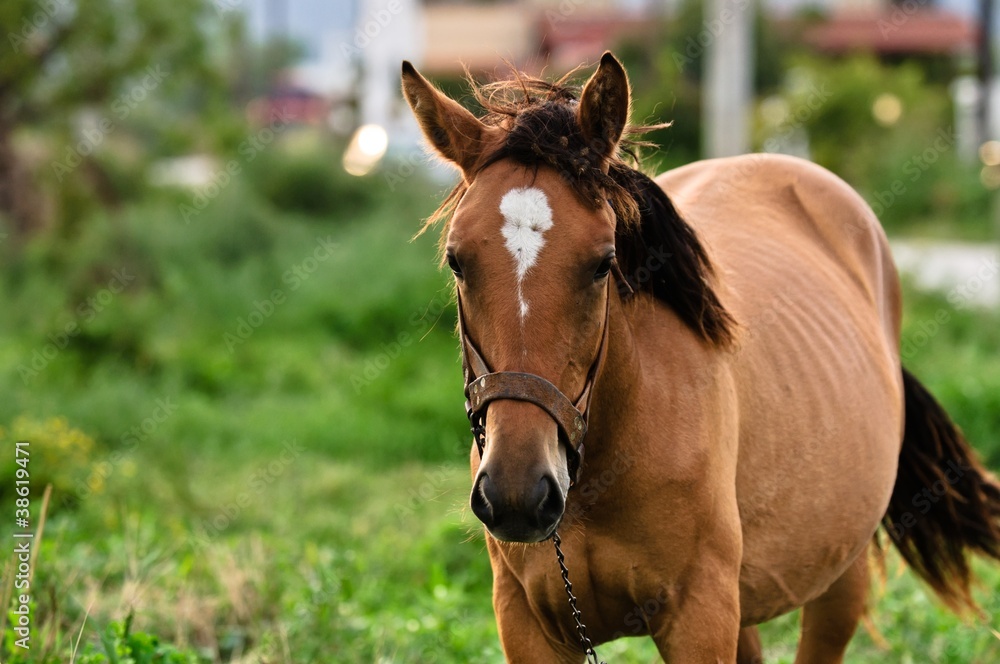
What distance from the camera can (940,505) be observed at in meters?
4.77

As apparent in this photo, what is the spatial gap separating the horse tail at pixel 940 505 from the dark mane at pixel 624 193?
6.44 feet

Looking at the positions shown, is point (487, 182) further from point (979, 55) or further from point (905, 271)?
point (979, 55)

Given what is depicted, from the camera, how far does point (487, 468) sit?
8.02 ft

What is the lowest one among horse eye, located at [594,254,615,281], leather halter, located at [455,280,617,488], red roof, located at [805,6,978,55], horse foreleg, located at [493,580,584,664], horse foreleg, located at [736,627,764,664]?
red roof, located at [805,6,978,55]

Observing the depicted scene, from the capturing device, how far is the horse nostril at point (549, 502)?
241 cm

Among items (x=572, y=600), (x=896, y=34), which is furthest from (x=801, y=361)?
(x=896, y=34)

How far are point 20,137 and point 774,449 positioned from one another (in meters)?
16.9

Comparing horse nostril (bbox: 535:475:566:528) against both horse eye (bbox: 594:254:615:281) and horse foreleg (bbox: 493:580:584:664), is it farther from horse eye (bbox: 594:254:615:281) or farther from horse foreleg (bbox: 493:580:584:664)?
horse foreleg (bbox: 493:580:584:664)

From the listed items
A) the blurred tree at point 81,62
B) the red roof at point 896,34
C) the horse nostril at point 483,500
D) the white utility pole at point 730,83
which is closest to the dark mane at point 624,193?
the horse nostril at point 483,500

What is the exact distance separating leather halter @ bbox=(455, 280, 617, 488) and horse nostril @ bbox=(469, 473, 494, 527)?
16 cm

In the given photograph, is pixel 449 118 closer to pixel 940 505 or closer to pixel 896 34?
pixel 940 505

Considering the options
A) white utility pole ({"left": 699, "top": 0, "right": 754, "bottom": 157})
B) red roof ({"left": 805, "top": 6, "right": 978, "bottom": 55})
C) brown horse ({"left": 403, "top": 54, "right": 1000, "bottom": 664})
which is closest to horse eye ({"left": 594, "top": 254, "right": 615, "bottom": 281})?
brown horse ({"left": 403, "top": 54, "right": 1000, "bottom": 664})

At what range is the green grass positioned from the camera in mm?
4887

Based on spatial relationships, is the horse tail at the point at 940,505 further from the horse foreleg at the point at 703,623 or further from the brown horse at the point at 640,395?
the horse foreleg at the point at 703,623
